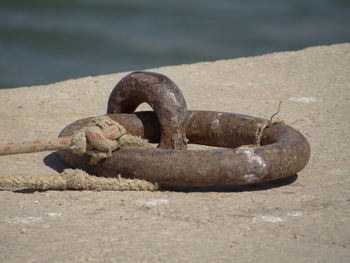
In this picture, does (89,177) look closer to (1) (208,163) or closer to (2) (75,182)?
(2) (75,182)

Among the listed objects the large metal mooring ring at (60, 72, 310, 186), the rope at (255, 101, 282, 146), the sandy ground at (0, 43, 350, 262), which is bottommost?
the sandy ground at (0, 43, 350, 262)

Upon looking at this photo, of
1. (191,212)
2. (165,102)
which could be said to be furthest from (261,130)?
(191,212)

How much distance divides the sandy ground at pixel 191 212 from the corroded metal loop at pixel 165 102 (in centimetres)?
62

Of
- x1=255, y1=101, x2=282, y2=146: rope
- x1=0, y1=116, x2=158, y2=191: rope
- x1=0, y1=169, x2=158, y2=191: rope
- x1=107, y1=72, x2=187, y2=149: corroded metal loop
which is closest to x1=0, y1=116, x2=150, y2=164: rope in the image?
x1=0, y1=116, x2=158, y2=191: rope

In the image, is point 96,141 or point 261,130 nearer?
point 96,141

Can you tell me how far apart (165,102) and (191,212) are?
1123mm

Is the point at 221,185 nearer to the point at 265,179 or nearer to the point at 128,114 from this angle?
the point at 265,179

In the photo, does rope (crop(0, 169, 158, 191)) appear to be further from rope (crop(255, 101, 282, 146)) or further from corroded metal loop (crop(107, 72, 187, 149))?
rope (crop(255, 101, 282, 146))

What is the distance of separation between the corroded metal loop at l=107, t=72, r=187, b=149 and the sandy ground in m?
0.62

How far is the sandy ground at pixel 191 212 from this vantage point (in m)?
3.67

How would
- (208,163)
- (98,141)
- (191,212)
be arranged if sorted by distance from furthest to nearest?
1. (98,141)
2. (208,163)
3. (191,212)

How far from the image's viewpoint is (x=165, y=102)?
17.0 feet

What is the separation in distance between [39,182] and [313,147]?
2.13 metres

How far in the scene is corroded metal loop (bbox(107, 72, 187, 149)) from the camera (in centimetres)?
518
